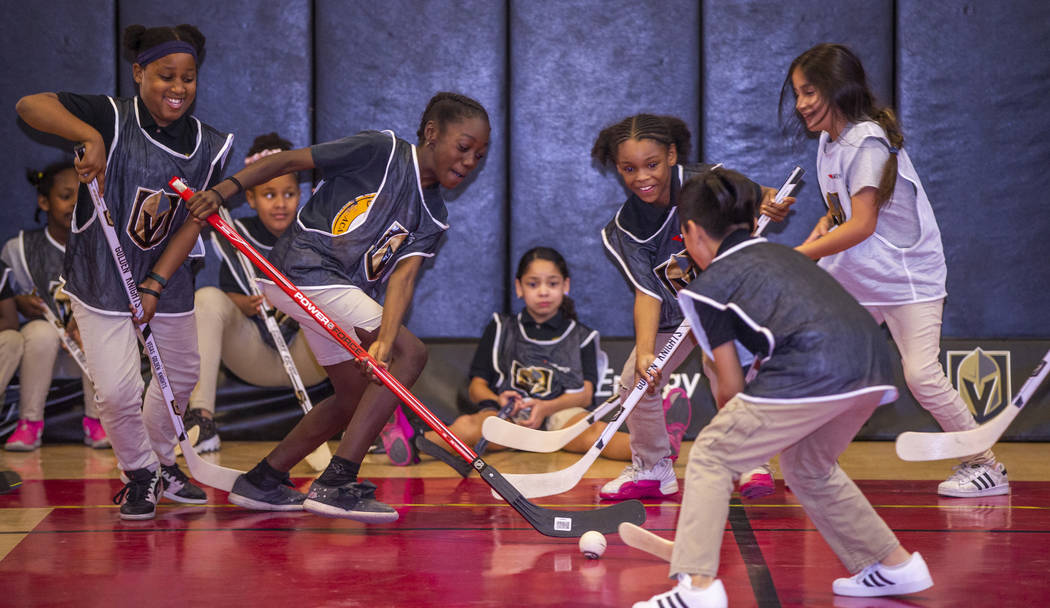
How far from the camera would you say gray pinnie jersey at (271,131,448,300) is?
103 inches

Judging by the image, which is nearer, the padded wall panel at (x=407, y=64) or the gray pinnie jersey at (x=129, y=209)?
the gray pinnie jersey at (x=129, y=209)

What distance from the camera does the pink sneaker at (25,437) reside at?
387 centimetres

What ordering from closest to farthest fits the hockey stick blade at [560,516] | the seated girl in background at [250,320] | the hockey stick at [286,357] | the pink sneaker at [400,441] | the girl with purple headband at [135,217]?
A: 1. the hockey stick blade at [560,516]
2. the girl with purple headband at [135,217]
3. the hockey stick at [286,357]
4. the pink sneaker at [400,441]
5. the seated girl in background at [250,320]

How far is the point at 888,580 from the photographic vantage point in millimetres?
1974

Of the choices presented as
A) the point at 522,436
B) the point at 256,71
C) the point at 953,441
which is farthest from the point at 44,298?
the point at 953,441

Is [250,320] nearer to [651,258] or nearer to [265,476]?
[265,476]

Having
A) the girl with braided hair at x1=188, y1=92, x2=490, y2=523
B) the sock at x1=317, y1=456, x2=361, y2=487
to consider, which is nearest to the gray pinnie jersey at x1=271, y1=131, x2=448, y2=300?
the girl with braided hair at x1=188, y1=92, x2=490, y2=523

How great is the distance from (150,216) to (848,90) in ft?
6.34

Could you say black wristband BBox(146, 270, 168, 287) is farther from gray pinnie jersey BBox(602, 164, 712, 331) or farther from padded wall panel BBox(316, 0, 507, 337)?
padded wall panel BBox(316, 0, 507, 337)

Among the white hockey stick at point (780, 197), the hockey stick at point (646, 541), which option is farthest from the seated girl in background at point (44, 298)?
the white hockey stick at point (780, 197)

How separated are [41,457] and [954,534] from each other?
3.12m

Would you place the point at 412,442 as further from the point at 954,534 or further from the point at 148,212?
the point at 954,534

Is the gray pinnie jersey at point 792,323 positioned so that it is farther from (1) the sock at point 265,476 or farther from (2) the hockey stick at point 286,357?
(2) the hockey stick at point 286,357

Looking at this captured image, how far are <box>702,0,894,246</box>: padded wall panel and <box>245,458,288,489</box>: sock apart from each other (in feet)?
7.91
